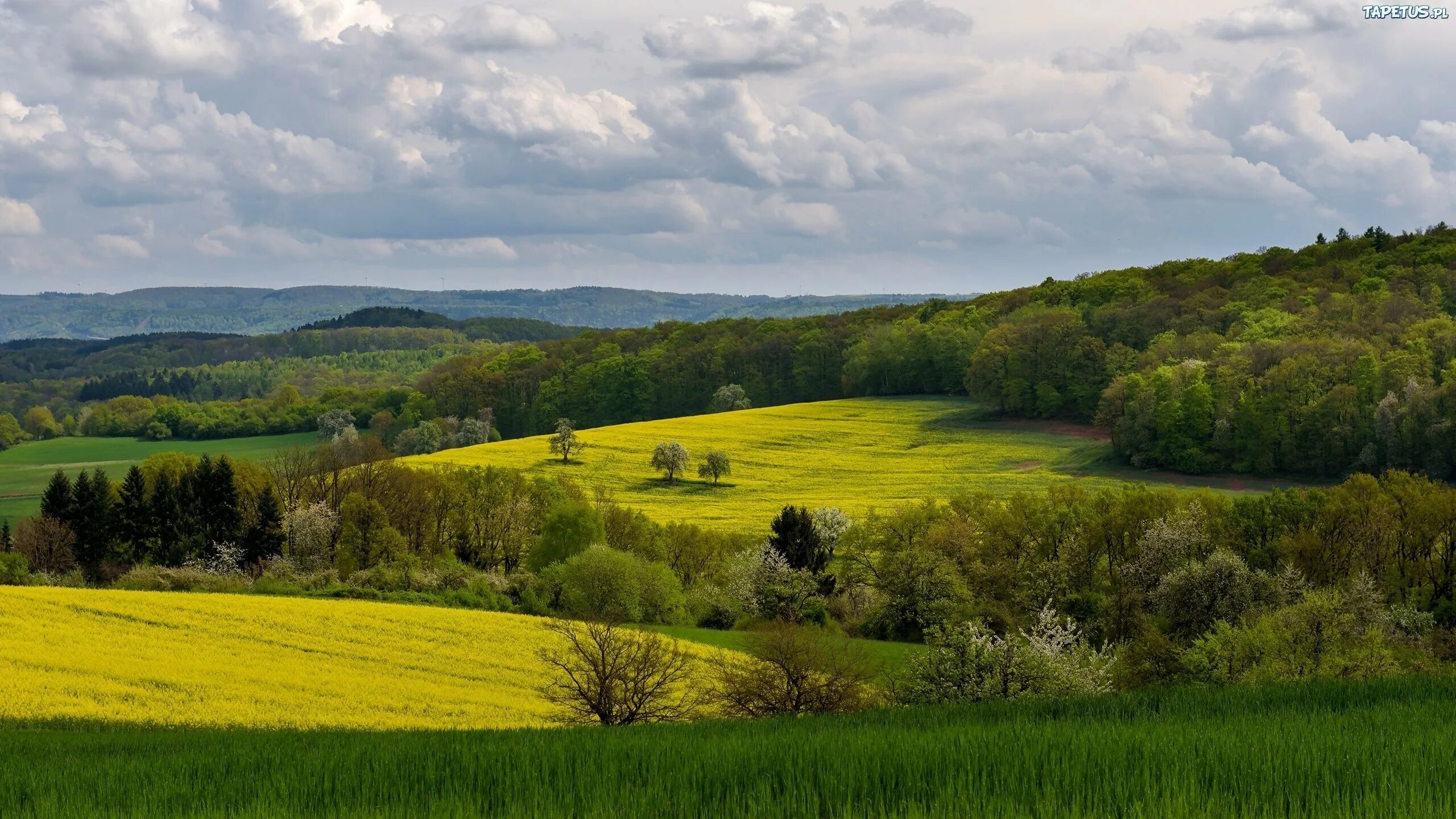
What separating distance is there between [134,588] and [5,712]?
1158 inches

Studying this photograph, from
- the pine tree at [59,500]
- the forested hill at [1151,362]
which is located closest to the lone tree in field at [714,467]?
the forested hill at [1151,362]

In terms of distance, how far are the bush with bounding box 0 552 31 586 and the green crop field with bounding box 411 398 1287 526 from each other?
37961 millimetres

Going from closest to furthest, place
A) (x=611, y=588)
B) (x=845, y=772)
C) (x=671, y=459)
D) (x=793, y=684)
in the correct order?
(x=845, y=772), (x=793, y=684), (x=611, y=588), (x=671, y=459)

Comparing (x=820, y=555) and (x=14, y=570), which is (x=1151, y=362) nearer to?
(x=820, y=555)

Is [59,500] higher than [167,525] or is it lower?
higher

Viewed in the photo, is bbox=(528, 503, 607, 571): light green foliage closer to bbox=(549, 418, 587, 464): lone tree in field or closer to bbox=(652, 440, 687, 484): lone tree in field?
bbox=(652, 440, 687, 484): lone tree in field

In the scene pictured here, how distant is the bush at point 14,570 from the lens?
2285 inches

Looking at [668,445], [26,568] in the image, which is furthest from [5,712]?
[668,445]

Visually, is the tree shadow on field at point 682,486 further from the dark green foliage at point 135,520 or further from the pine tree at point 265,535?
the dark green foliage at point 135,520

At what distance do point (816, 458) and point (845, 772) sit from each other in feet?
320

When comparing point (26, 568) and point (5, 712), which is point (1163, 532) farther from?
point (26, 568)

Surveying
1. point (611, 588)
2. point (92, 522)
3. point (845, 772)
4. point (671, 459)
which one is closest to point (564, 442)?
point (671, 459)

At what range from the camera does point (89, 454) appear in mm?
144500

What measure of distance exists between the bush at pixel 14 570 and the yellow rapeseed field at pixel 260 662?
16.3 metres
